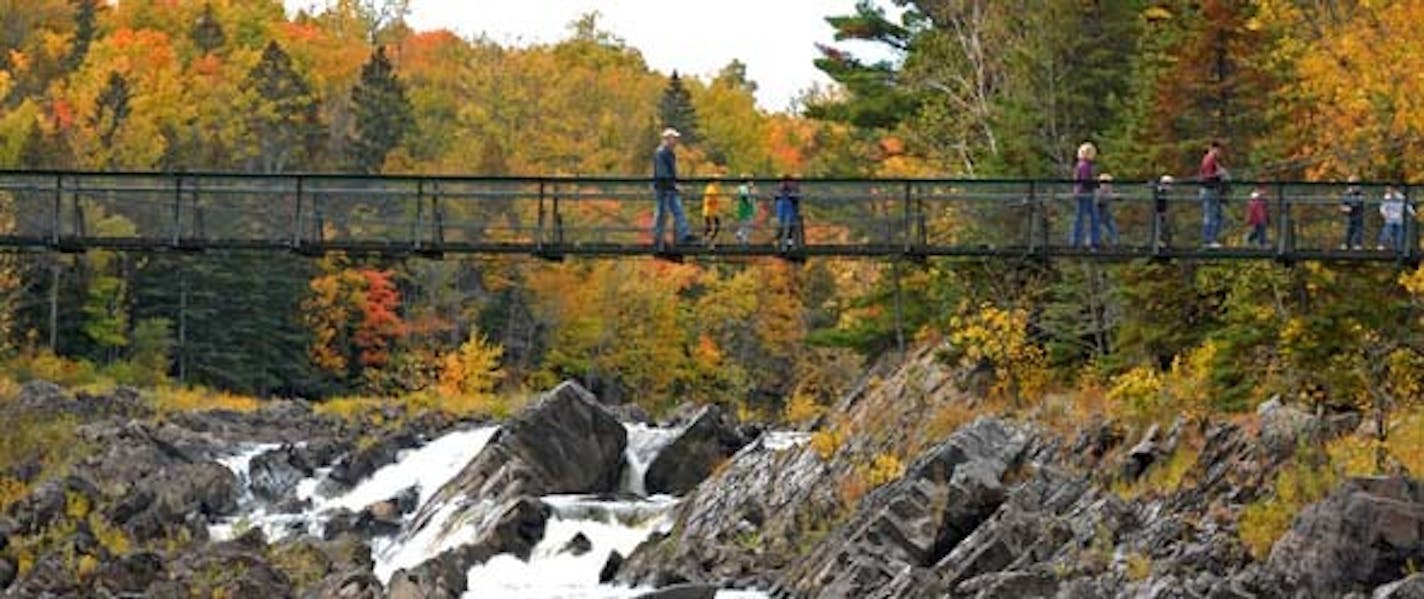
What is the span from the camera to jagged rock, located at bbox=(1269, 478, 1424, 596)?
91.1 ft

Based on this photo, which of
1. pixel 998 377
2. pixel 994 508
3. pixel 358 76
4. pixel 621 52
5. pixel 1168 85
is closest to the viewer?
pixel 994 508

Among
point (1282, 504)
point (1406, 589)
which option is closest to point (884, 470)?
point (1282, 504)

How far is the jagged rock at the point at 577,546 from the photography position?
149 ft

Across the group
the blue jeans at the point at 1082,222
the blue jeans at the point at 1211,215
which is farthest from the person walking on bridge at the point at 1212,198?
the blue jeans at the point at 1082,222

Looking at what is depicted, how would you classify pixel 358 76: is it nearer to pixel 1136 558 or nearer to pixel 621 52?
pixel 621 52

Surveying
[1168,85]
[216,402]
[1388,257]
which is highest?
[1168,85]

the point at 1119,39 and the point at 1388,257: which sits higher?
the point at 1119,39

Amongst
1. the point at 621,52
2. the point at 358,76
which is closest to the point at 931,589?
the point at 358,76

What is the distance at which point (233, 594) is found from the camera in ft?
124

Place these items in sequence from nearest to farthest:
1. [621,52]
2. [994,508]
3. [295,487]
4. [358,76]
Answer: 1. [994,508]
2. [295,487]
3. [358,76]
4. [621,52]

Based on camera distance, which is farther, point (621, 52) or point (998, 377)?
point (621, 52)

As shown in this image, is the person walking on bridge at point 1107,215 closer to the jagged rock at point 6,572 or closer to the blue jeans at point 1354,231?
the blue jeans at point 1354,231

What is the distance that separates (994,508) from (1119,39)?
1708cm

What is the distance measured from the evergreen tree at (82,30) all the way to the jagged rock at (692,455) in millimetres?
70035
